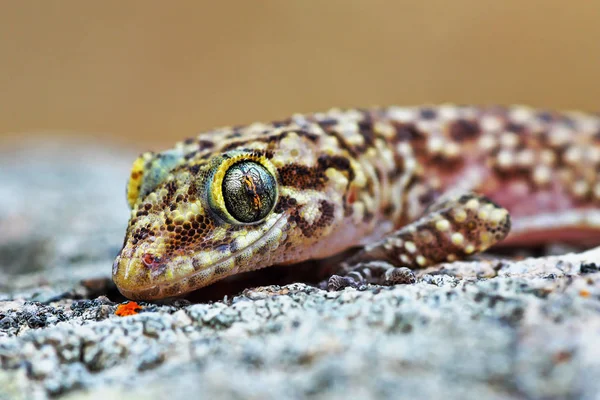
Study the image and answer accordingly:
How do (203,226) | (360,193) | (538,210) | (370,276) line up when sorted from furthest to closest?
(538,210) → (360,193) → (370,276) → (203,226)

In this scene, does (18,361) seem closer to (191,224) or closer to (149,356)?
(149,356)

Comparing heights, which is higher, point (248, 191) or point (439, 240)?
point (248, 191)

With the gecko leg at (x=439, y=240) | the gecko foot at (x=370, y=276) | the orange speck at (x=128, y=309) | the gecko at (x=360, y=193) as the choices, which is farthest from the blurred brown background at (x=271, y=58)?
the orange speck at (x=128, y=309)

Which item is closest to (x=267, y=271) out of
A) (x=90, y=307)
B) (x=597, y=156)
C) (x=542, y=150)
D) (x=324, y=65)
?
(x=90, y=307)

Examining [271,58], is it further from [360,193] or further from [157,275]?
[157,275]

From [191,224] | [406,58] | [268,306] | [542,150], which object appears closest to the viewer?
[268,306]

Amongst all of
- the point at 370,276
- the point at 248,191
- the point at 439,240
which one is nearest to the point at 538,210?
the point at 439,240
